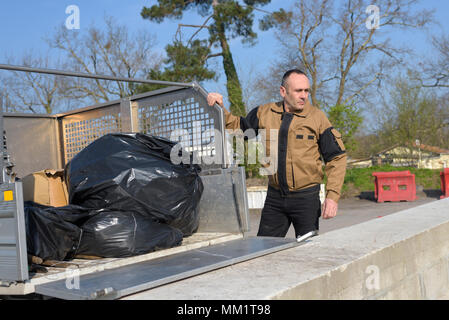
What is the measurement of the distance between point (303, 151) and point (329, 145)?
Answer: 22 centimetres

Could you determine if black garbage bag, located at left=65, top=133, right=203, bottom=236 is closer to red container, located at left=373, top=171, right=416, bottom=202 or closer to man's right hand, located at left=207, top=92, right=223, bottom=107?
man's right hand, located at left=207, top=92, right=223, bottom=107

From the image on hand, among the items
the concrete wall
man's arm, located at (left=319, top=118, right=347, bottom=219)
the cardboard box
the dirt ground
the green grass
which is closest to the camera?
the concrete wall

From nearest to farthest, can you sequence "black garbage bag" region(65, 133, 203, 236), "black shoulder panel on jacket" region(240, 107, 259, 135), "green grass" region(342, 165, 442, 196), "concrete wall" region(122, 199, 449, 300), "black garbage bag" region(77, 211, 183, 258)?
"concrete wall" region(122, 199, 449, 300)
"black garbage bag" region(77, 211, 183, 258)
"black garbage bag" region(65, 133, 203, 236)
"black shoulder panel on jacket" region(240, 107, 259, 135)
"green grass" region(342, 165, 442, 196)

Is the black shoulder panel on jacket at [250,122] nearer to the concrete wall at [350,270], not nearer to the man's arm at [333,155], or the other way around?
the man's arm at [333,155]

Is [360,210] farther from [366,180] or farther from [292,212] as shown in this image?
[292,212]

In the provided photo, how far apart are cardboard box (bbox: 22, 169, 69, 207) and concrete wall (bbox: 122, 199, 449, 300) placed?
207 cm

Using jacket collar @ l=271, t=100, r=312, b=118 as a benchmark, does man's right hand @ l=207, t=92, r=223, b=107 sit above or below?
above

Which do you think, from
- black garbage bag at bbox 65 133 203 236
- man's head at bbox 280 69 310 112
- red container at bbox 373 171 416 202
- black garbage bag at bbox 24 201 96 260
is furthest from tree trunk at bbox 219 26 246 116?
black garbage bag at bbox 24 201 96 260

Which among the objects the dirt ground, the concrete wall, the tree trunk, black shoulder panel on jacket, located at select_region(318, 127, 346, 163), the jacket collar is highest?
the tree trunk

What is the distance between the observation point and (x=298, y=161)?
132 inches

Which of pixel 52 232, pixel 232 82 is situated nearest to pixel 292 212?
pixel 52 232

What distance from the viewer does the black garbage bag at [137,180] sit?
9.30ft

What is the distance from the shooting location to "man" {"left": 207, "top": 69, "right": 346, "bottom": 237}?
11.0 feet

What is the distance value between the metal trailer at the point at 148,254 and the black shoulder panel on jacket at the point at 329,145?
2.41 feet
